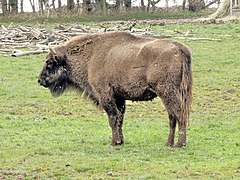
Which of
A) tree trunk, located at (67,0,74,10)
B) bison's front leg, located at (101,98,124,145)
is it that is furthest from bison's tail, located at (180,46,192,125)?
tree trunk, located at (67,0,74,10)

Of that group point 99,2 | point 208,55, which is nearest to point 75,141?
point 208,55

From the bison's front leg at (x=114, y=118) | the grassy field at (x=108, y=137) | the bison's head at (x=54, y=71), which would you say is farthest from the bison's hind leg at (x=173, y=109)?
the bison's head at (x=54, y=71)

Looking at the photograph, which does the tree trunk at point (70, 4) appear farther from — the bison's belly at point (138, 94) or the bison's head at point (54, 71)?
the bison's belly at point (138, 94)

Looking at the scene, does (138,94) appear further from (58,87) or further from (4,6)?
(4,6)

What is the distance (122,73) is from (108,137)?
157 centimetres

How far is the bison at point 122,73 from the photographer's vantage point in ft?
35.4

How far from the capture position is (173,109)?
10883mm

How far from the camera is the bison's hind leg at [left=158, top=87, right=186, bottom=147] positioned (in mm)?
10766

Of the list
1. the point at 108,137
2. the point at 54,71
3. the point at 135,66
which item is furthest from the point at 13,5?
the point at 135,66

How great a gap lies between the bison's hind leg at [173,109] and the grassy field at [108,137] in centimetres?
21

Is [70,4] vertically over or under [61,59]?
under

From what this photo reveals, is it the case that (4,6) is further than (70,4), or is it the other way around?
(70,4)

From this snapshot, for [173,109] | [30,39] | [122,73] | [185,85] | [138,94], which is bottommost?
[30,39]

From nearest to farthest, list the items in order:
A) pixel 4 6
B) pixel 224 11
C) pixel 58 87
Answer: pixel 58 87 < pixel 224 11 < pixel 4 6
